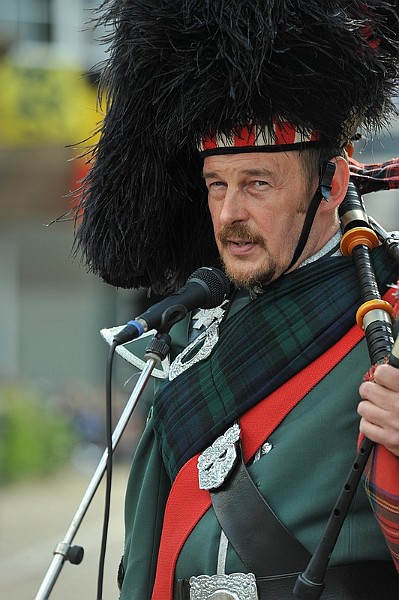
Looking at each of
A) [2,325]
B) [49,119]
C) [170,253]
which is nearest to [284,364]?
[170,253]

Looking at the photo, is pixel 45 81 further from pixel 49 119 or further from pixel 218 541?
pixel 218 541

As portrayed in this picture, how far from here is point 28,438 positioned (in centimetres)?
1137

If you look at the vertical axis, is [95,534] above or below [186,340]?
below

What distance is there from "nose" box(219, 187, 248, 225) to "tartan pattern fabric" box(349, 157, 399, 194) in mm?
394

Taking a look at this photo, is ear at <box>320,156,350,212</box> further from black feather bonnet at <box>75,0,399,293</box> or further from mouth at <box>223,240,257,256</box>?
mouth at <box>223,240,257,256</box>

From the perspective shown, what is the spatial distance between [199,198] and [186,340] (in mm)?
439

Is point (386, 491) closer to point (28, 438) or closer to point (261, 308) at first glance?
point (261, 308)

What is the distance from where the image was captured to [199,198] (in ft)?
10.9

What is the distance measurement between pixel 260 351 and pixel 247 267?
0.21 metres

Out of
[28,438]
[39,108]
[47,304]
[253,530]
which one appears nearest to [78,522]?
[253,530]

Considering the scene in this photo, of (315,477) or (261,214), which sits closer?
(315,477)

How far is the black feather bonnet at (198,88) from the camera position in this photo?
9.12 ft

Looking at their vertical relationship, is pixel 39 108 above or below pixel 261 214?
above

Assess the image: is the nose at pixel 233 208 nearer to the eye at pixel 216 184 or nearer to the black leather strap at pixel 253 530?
the eye at pixel 216 184
